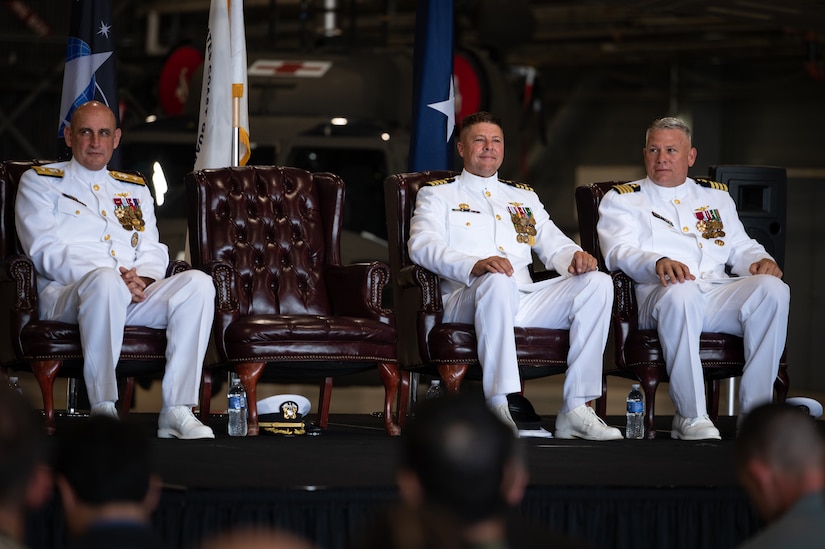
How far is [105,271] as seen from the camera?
4.24 meters

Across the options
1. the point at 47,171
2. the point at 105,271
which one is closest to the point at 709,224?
the point at 105,271

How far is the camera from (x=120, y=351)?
430 cm

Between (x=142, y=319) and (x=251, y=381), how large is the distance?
17.7 inches

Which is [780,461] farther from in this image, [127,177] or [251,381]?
[127,177]

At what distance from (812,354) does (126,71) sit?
6.61m

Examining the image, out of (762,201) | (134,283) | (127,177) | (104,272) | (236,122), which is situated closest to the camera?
(104,272)

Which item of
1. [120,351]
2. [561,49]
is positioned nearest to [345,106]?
[120,351]

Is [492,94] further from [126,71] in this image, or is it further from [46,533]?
[46,533]

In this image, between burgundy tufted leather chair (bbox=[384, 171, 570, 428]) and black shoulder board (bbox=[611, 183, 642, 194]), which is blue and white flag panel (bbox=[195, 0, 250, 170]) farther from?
black shoulder board (bbox=[611, 183, 642, 194])

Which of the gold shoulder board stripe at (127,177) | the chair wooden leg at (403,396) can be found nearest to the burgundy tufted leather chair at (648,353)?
the chair wooden leg at (403,396)

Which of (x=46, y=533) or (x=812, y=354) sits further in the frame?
(x=812, y=354)

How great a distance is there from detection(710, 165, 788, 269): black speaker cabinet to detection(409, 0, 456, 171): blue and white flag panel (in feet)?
4.71

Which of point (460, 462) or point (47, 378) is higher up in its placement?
point (460, 462)

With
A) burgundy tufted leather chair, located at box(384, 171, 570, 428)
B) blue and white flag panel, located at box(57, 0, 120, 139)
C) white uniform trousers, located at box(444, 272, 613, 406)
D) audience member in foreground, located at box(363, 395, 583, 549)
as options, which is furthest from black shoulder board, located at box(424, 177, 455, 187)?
audience member in foreground, located at box(363, 395, 583, 549)
